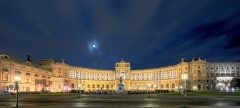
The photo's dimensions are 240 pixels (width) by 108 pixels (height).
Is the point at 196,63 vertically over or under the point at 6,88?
over

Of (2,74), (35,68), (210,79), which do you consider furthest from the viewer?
(210,79)

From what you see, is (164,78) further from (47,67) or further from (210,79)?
(47,67)

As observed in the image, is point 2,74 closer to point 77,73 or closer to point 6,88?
point 6,88

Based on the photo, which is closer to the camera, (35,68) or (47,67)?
(35,68)

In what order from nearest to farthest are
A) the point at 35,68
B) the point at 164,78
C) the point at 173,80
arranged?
the point at 35,68 → the point at 173,80 → the point at 164,78

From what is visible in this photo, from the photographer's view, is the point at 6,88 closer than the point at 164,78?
Yes

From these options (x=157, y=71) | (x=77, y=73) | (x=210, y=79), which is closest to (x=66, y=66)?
(x=77, y=73)

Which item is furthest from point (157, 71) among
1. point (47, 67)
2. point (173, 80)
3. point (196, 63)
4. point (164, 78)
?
point (47, 67)

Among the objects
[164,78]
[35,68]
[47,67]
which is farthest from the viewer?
Result: [164,78]

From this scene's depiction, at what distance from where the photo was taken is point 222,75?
17375 centimetres

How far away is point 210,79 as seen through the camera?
164125mm

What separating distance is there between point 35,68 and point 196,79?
10535 cm

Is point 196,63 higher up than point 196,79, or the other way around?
point 196,63

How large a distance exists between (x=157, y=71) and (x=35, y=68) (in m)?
106
